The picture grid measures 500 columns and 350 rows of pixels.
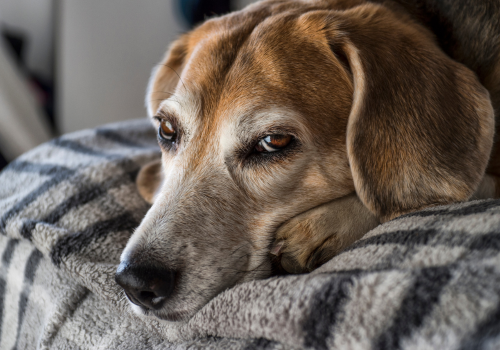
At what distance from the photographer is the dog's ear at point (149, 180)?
5.34 feet

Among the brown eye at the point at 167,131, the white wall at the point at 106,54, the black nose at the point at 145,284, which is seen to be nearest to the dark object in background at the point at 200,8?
the white wall at the point at 106,54

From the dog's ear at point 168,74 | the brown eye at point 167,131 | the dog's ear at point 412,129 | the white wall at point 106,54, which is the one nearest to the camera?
the dog's ear at point 412,129

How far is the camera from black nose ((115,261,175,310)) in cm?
104

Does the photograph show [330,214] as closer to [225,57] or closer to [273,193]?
[273,193]

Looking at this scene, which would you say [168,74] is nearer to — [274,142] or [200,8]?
[274,142]

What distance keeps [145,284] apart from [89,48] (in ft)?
11.3

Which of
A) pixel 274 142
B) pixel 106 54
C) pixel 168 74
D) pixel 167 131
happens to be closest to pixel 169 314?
pixel 274 142

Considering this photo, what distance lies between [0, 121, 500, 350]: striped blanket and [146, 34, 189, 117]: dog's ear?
1.02ft

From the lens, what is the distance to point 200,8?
399 cm

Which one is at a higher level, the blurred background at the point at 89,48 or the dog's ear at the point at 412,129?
the dog's ear at the point at 412,129

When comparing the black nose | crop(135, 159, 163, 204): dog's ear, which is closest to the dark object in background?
crop(135, 159, 163, 204): dog's ear

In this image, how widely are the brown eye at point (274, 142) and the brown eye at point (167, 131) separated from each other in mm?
380

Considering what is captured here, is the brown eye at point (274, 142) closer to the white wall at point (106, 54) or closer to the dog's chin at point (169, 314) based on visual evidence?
the dog's chin at point (169, 314)

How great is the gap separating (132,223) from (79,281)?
11.2 inches
